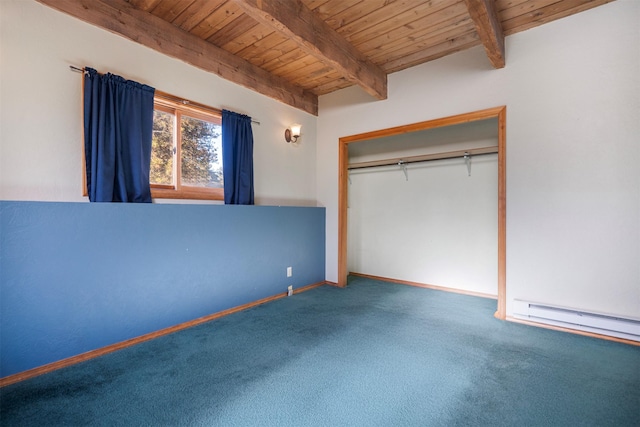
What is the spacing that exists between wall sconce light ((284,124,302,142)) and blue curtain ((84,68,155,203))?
1674 millimetres

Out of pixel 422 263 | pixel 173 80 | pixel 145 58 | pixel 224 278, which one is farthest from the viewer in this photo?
pixel 422 263

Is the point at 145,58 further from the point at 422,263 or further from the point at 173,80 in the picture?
the point at 422,263

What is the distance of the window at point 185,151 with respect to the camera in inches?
107

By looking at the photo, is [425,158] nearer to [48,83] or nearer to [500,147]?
[500,147]

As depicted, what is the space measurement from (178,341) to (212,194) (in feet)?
4.70

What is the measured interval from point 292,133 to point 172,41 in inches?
64.2

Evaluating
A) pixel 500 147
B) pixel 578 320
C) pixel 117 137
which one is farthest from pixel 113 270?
pixel 578 320

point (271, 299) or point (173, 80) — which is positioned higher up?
point (173, 80)

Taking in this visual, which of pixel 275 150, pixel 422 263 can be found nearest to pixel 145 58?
pixel 275 150

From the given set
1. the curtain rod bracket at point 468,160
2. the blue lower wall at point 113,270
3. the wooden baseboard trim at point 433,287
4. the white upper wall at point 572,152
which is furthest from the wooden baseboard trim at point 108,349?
the curtain rod bracket at point 468,160

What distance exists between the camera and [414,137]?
168 inches

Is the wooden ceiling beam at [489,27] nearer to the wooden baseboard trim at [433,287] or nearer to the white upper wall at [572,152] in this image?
the white upper wall at [572,152]

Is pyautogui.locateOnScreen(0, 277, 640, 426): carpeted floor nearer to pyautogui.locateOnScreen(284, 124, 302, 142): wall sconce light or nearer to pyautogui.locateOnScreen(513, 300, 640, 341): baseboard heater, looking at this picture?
pyautogui.locateOnScreen(513, 300, 640, 341): baseboard heater

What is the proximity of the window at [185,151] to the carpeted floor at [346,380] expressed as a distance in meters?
1.32
